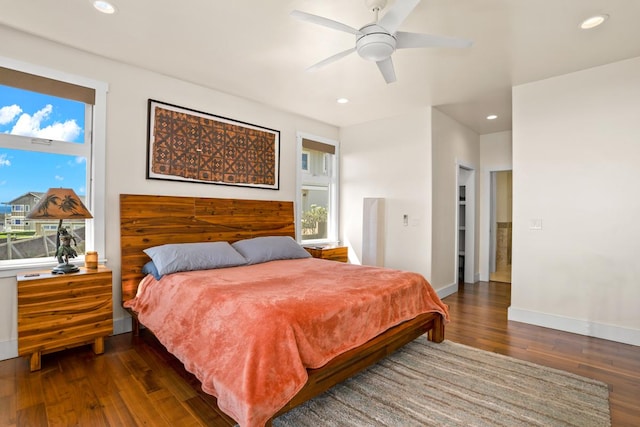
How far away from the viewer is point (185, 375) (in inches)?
91.1

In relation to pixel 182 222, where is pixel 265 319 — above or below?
below

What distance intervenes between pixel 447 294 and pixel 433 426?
318cm

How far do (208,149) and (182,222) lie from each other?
0.90 metres

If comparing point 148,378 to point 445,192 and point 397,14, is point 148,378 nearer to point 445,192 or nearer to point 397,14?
point 397,14

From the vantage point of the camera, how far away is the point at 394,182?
477cm

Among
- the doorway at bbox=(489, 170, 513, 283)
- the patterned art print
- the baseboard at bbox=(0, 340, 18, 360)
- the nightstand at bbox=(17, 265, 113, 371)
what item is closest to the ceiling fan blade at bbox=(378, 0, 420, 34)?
the patterned art print

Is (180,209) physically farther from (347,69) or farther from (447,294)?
(447,294)

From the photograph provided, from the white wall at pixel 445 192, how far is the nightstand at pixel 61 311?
372 centimetres

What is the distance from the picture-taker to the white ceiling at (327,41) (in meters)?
2.29

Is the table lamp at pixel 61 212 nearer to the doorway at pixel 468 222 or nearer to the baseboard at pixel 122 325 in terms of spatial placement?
the baseboard at pixel 122 325

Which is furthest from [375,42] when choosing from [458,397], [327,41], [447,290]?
[447,290]

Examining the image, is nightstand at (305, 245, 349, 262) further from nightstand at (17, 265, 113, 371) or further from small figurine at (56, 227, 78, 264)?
small figurine at (56, 227, 78, 264)

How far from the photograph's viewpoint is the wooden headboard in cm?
314

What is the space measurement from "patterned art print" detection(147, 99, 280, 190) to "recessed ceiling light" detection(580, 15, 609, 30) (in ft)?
10.9
